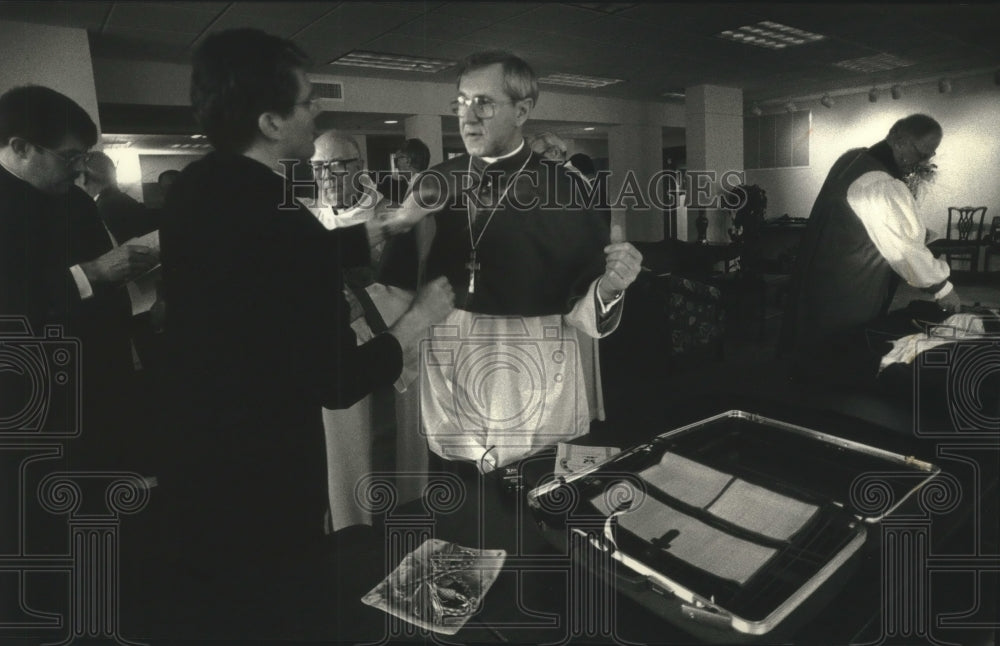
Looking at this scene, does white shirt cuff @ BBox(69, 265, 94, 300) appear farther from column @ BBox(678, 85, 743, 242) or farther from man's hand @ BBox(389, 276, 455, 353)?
column @ BBox(678, 85, 743, 242)

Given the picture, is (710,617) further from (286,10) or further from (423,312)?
(286,10)

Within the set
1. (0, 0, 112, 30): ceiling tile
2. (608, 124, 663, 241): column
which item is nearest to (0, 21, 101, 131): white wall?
(0, 0, 112, 30): ceiling tile

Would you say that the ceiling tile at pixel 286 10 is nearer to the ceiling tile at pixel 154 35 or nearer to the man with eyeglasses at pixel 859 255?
the ceiling tile at pixel 154 35

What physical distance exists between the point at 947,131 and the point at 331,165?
1.00m

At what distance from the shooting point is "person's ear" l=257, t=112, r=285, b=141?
83cm

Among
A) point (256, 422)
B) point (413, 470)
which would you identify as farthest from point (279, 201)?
point (413, 470)

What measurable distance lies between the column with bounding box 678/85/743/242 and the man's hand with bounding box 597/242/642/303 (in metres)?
0.12

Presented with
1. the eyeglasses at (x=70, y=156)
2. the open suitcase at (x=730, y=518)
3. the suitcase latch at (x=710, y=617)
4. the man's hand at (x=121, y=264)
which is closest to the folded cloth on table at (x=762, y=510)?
the open suitcase at (x=730, y=518)

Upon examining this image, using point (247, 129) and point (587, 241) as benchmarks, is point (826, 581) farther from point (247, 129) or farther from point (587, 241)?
point (247, 129)

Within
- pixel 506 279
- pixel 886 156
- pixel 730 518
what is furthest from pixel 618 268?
pixel 886 156

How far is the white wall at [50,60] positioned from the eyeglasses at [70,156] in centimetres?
6

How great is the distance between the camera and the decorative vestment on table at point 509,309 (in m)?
0.94

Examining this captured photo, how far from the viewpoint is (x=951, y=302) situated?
1.06 m

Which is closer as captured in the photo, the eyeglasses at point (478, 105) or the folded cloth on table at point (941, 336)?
the eyeglasses at point (478, 105)
